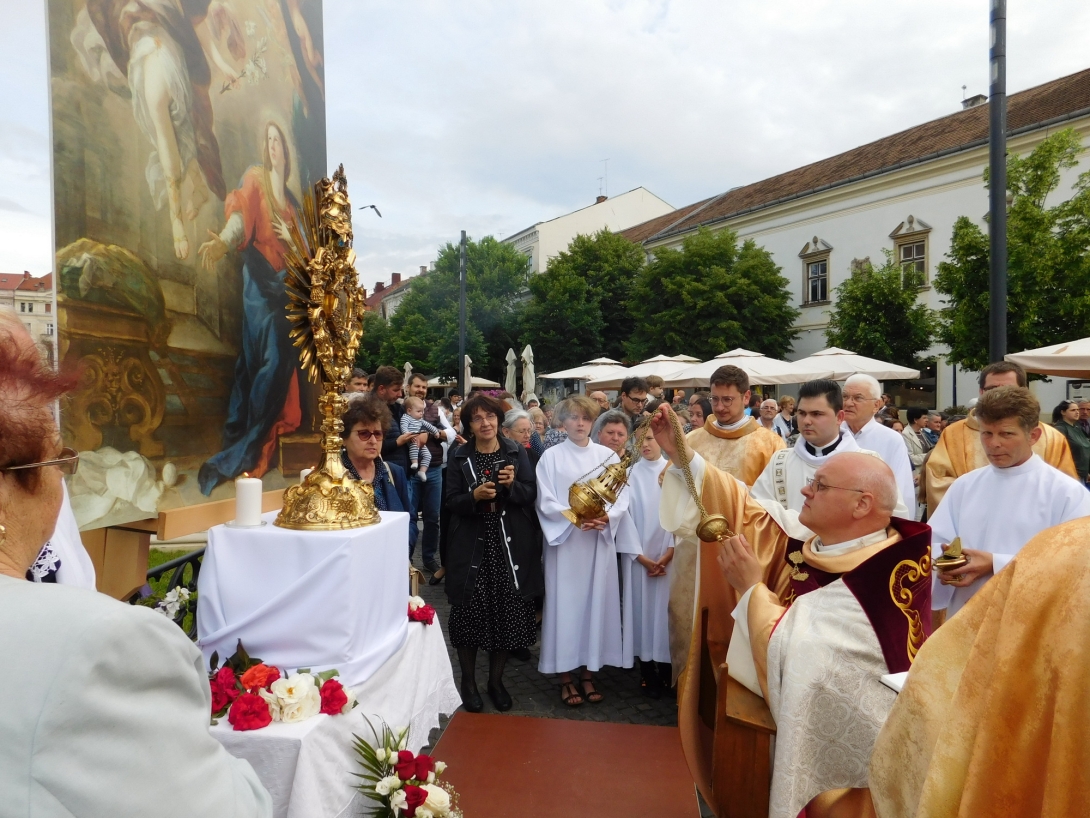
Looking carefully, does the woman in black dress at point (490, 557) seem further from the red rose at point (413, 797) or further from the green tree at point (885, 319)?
the green tree at point (885, 319)

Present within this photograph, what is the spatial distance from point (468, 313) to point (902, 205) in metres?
21.7

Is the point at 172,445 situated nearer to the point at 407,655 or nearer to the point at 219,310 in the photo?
the point at 219,310

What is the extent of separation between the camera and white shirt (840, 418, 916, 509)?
496 centimetres

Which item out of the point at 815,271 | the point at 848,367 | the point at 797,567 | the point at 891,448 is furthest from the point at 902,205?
the point at 797,567

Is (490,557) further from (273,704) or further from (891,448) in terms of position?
(891,448)

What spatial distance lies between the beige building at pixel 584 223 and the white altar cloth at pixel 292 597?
142 feet

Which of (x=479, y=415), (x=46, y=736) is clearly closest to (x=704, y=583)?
(x=479, y=415)

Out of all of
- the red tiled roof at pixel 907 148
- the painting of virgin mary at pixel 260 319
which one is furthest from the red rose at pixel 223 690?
the red tiled roof at pixel 907 148

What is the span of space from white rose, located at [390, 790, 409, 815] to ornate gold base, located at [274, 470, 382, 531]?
98cm

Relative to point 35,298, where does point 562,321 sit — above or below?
above

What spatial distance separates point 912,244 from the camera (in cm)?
2508

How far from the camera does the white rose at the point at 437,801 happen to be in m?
2.25

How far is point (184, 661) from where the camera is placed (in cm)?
102

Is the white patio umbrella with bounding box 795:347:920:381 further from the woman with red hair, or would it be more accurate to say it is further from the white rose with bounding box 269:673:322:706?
the woman with red hair
